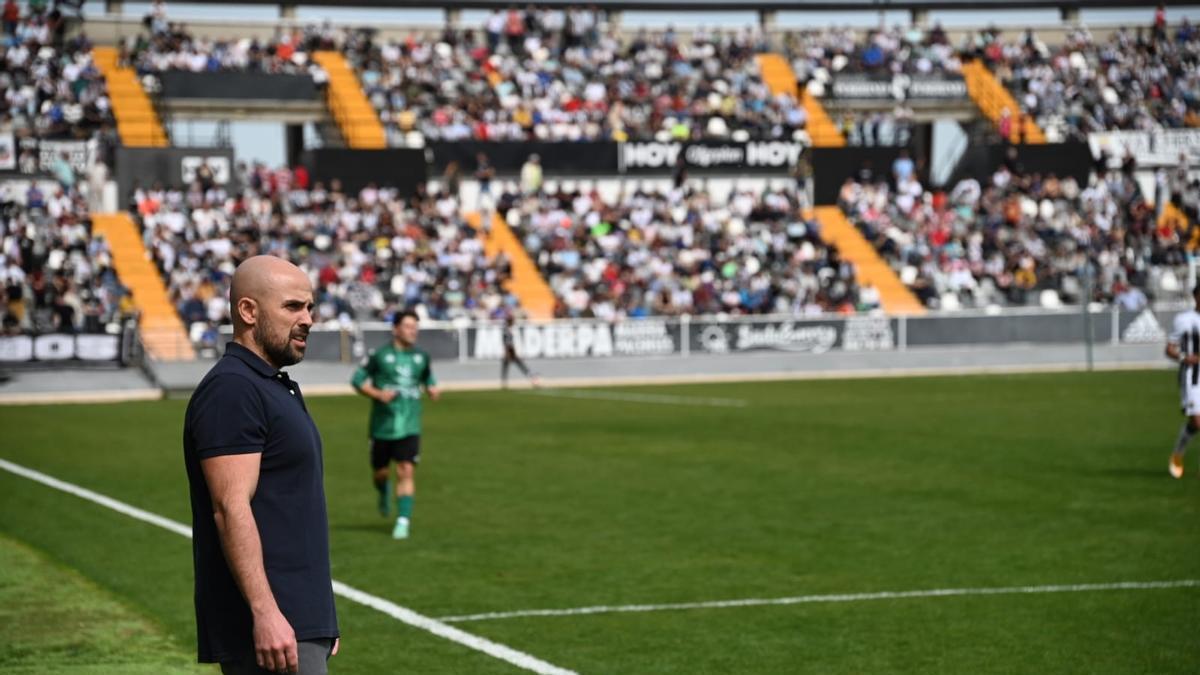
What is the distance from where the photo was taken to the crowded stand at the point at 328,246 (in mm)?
43031

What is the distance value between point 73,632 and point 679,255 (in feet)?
126

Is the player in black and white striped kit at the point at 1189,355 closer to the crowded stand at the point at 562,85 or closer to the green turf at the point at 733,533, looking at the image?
the green turf at the point at 733,533

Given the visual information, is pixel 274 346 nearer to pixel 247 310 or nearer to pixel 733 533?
pixel 247 310

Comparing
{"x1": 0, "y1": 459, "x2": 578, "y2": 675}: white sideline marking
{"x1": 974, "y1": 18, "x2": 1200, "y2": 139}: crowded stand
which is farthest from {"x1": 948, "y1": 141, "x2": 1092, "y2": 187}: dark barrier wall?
{"x1": 0, "y1": 459, "x2": 578, "y2": 675}: white sideline marking

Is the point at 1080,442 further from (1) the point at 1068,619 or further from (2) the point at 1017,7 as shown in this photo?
(2) the point at 1017,7

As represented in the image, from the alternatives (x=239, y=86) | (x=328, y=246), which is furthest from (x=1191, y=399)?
(x=239, y=86)

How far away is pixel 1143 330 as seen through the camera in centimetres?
4619

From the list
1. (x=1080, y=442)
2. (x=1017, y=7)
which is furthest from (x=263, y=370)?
(x=1017, y=7)

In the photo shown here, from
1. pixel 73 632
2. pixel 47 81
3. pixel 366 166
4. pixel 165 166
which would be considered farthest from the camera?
pixel 366 166

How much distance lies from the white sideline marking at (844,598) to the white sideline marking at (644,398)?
1895 cm

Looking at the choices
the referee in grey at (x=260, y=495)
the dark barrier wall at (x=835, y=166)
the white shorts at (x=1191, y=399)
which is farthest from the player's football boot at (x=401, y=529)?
the dark barrier wall at (x=835, y=166)

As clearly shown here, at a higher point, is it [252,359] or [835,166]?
[835,166]

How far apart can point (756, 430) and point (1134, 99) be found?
128 feet

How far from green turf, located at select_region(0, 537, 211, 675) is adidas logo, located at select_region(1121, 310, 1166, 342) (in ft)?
124
